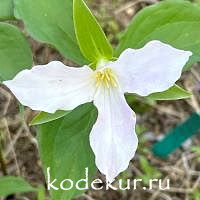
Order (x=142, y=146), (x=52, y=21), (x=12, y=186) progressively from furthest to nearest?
(x=142, y=146) → (x=12, y=186) → (x=52, y=21)

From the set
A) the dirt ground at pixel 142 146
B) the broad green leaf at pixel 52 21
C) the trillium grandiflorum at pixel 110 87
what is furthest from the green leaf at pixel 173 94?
the dirt ground at pixel 142 146

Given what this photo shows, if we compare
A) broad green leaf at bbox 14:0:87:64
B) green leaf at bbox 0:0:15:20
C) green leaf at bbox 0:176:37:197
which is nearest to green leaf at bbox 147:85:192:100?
broad green leaf at bbox 14:0:87:64

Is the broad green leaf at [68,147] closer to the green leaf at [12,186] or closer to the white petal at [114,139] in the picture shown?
the white petal at [114,139]

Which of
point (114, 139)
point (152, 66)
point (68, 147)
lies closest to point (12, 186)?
point (68, 147)

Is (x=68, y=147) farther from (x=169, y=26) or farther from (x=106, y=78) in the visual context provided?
(x=169, y=26)

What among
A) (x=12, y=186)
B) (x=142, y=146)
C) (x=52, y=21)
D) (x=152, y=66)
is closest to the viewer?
(x=152, y=66)

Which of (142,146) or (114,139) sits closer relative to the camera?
(114,139)
